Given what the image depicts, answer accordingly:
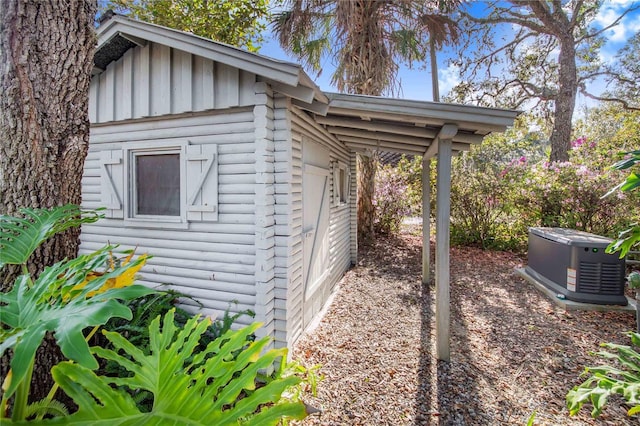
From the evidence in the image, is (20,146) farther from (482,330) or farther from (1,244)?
(482,330)

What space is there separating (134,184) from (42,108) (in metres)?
1.83

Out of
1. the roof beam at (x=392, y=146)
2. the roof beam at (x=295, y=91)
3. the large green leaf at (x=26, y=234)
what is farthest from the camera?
the roof beam at (x=392, y=146)

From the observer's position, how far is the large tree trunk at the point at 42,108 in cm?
171

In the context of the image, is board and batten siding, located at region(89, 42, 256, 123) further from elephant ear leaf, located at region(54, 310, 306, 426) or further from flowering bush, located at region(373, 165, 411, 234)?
flowering bush, located at region(373, 165, 411, 234)

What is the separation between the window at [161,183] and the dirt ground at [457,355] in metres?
2.03

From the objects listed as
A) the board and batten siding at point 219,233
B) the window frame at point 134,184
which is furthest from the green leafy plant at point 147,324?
the window frame at point 134,184

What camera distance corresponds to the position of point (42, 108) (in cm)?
179

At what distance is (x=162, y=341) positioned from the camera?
1249mm

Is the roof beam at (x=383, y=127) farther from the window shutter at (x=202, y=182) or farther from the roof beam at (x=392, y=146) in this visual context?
the window shutter at (x=202, y=182)

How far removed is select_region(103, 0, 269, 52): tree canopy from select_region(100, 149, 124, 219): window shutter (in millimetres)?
5335

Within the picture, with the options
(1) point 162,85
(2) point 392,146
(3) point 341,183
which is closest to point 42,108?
(1) point 162,85

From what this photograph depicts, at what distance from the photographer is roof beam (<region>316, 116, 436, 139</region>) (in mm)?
3539

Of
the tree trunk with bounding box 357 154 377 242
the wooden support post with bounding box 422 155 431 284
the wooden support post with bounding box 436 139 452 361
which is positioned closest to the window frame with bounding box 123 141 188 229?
the wooden support post with bounding box 436 139 452 361

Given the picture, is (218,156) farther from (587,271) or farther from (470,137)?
(587,271)
